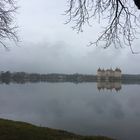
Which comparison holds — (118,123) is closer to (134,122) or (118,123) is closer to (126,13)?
(134,122)

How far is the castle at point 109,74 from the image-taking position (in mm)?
182750

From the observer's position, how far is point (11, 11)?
1458cm

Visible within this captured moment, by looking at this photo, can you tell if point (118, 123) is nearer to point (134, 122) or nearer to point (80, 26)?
point (134, 122)

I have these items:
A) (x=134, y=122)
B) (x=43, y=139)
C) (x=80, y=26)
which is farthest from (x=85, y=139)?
(x=134, y=122)

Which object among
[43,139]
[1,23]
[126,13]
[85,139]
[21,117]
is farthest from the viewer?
[21,117]

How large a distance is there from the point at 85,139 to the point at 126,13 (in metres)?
5.68

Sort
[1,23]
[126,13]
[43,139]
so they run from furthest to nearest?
[1,23] < [43,139] < [126,13]

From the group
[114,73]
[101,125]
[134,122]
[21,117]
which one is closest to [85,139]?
[101,125]

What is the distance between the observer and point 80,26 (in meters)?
8.66

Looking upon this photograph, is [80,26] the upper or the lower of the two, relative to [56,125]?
upper

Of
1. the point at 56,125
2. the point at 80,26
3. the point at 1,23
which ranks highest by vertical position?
the point at 1,23

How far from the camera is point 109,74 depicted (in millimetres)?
185625

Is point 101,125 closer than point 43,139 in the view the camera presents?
No

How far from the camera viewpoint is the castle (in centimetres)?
18275
